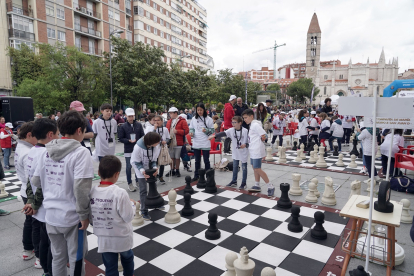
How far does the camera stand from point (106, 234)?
2357 mm

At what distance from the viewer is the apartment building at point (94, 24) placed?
23.6 meters

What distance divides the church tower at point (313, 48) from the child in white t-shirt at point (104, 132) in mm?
94167

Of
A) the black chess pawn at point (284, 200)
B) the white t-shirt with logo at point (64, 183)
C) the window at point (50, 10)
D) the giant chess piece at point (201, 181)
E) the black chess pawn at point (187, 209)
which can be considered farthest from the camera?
the window at point (50, 10)

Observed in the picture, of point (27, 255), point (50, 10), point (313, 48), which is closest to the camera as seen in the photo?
point (27, 255)

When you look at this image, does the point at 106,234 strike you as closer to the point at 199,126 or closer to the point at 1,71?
the point at 199,126

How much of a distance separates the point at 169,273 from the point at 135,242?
0.88 metres

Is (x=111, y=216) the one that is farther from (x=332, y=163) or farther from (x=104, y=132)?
(x=332, y=163)

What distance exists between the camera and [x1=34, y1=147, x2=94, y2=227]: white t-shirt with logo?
2.24 m

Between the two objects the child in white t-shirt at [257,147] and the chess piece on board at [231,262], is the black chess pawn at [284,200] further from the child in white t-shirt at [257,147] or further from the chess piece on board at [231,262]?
the chess piece on board at [231,262]

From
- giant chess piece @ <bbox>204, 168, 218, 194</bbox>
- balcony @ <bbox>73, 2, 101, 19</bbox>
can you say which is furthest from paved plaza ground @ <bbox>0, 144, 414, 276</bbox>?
balcony @ <bbox>73, 2, 101, 19</bbox>

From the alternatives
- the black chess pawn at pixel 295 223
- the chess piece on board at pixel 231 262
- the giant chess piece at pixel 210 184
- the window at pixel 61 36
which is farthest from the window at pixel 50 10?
the chess piece on board at pixel 231 262

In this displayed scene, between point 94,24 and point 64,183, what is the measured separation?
35.7 m

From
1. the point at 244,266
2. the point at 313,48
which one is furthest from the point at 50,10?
the point at 313,48

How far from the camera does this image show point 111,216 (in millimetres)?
2330
